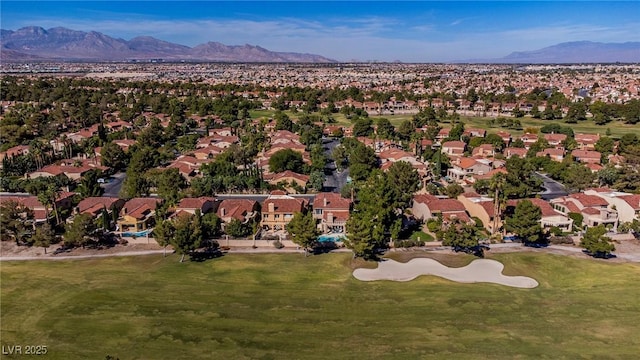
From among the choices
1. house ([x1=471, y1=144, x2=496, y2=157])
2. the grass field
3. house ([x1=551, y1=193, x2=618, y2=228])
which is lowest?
house ([x1=551, y1=193, x2=618, y2=228])

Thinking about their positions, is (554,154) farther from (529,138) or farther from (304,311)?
(304,311)

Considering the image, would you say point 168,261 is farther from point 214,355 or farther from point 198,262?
point 214,355

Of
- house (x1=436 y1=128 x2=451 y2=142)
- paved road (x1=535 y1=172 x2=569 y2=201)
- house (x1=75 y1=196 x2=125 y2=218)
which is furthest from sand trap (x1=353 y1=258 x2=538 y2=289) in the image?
house (x1=436 y1=128 x2=451 y2=142)

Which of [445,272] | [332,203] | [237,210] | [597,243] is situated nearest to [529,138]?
[597,243]

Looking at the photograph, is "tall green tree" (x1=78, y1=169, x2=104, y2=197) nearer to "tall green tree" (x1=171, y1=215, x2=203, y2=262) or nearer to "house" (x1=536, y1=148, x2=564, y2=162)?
"tall green tree" (x1=171, y1=215, x2=203, y2=262)

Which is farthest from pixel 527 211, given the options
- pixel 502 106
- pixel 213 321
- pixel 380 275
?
pixel 502 106

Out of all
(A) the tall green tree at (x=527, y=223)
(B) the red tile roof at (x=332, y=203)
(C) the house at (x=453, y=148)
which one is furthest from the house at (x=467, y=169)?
(A) the tall green tree at (x=527, y=223)
